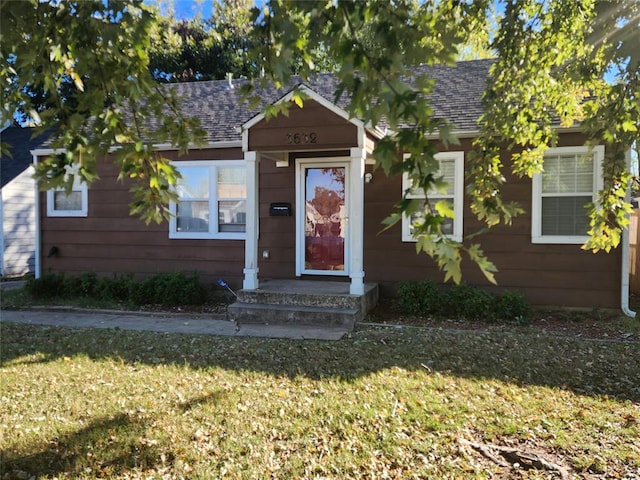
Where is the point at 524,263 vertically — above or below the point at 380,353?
above

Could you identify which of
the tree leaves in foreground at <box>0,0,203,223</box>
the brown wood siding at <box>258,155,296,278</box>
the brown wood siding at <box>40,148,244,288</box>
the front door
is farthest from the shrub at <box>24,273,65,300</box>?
the tree leaves in foreground at <box>0,0,203,223</box>

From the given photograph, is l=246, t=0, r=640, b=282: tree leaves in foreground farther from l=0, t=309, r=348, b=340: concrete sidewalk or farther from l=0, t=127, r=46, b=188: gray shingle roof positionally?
l=0, t=127, r=46, b=188: gray shingle roof

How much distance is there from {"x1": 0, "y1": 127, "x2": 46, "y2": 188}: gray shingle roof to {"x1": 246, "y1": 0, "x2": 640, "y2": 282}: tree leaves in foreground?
12893 mm

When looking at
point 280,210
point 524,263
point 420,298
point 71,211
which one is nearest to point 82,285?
point 71,211

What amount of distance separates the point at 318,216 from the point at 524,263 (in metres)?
3.50

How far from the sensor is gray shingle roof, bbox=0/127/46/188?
1431cm

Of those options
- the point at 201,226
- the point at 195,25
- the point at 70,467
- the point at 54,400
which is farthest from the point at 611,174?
the point at 195,25

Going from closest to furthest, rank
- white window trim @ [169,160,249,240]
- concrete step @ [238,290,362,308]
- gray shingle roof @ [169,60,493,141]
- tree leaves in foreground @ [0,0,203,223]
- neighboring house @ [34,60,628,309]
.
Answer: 1. tree leaves in foreground @ [0,0,203,223]
2. concrete step @ [238,290,362,308]
3. neighboring house @ [34,60,628,309]
4. gray shingle roof @ [169,60,493,141]
5. white window trim @ [169,160,249,240]

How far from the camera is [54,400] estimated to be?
394cm

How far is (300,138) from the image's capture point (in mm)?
6984

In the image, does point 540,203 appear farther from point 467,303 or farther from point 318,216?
point 318,216

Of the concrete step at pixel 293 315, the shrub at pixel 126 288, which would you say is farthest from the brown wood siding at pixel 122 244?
the concrete step at pixel 293 315

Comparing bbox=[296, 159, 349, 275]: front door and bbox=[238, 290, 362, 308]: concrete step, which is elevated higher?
bbox=[296, 159, 349, 275]: front door

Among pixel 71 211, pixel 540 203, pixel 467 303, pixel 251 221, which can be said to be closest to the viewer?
pixel 467 303
